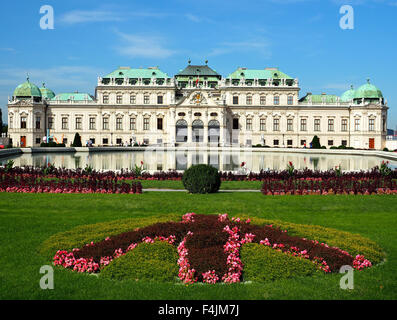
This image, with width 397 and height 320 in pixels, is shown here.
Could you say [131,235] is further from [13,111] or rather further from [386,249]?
[13,111]

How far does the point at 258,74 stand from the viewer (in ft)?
287

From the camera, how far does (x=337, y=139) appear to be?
8638cm

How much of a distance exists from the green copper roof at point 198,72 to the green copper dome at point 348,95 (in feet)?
89.2

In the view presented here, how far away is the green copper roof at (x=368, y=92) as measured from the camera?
281ft

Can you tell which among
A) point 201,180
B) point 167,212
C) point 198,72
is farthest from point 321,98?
point 167,212

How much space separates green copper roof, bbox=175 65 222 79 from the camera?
9050cm

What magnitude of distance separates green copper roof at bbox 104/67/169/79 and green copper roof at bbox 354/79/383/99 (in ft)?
133

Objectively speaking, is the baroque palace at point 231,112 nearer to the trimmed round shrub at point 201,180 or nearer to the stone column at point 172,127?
the stone column at point 172,127

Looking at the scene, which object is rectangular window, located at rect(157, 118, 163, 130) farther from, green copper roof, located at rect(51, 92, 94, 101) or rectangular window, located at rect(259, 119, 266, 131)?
rectangular window, located at rect(259, 119, 266, 131)

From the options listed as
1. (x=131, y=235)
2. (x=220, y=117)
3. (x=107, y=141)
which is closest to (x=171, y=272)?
(x=131, y=235)

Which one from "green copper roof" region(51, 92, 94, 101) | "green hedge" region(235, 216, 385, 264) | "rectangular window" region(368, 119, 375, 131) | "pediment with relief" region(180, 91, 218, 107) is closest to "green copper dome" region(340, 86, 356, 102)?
"rectangular window" region(368, 119, 375, 131)

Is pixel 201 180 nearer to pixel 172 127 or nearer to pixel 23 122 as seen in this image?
pixel 172 127

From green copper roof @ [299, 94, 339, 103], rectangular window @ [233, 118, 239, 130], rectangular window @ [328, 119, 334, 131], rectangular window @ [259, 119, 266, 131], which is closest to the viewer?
rectangular window @ [233, 118, 239, 130]

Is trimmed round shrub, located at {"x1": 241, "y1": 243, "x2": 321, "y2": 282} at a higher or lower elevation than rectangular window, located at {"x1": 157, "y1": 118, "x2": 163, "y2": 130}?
lower
